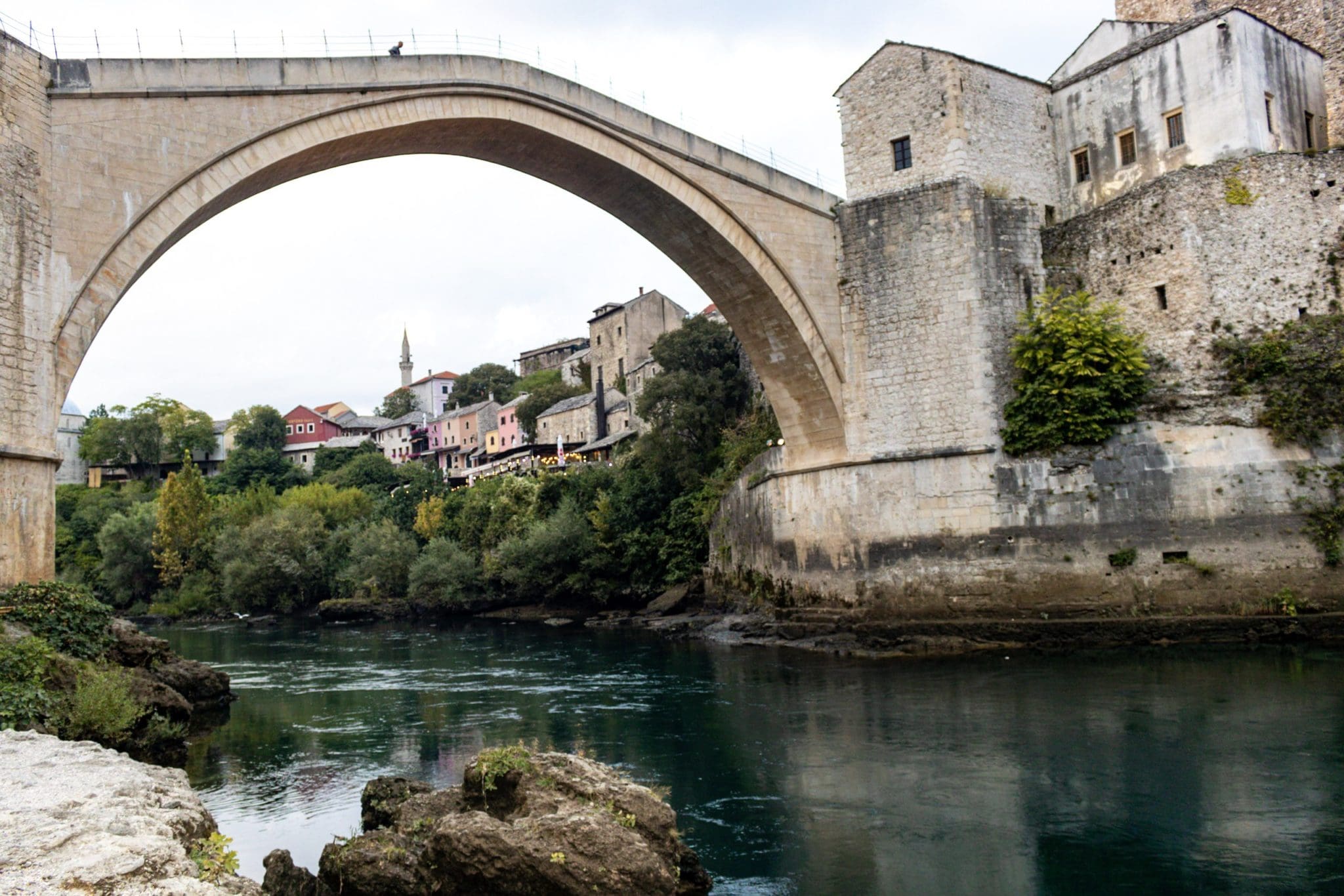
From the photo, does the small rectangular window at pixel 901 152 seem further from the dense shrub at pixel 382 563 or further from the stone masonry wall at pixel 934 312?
the dense shrub at pixel 382 563

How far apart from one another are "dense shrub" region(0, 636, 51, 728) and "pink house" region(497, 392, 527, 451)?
41.8m

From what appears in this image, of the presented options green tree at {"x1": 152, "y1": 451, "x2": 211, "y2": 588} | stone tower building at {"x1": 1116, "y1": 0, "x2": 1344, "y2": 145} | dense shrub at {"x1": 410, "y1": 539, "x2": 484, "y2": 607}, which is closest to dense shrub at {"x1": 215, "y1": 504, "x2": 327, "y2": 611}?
green tree at {"x1": 152, "y1": 451, "x2": 211, "y2": 588}

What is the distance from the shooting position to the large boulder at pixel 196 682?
12703 millimetres

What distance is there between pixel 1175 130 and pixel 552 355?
51736 mm

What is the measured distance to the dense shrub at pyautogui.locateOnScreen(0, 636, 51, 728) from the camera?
802cm

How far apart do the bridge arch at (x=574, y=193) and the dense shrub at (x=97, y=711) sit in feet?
11.4

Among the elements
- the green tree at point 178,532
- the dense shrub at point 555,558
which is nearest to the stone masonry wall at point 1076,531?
the dense shrub at point 555,558

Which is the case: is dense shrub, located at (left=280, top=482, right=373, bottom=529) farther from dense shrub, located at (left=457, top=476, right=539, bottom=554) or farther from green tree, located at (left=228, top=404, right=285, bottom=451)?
green tree, located at (left=228, top=404, right=285, bottom=451)

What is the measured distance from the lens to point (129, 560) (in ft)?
126

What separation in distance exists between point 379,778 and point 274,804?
1.42 metres

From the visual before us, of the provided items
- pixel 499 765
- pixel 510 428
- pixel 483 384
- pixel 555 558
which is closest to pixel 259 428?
pixel 483 384

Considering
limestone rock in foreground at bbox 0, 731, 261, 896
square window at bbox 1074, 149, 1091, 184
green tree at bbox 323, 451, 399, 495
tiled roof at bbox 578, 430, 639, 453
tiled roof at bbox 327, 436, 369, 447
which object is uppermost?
tiled roof at bbox 327, 436, 369, 447

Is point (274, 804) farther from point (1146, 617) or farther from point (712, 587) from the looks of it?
point (712, 587)

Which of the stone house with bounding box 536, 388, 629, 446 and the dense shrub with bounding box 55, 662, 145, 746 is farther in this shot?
the stone house with bounding box 536, 388, 629, 446
